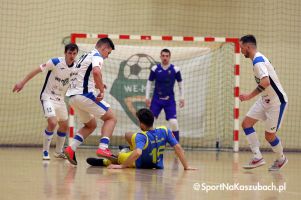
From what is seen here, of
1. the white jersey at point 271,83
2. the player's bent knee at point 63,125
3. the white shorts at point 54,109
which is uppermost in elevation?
the white jersey at point 271,83

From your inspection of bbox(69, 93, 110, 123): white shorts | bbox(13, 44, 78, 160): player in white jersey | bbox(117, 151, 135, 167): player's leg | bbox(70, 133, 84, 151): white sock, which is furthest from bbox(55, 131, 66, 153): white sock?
bbox(117, 151, 135, 167): player's leg

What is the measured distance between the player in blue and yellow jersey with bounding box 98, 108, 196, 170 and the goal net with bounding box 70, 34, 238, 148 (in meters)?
6.25

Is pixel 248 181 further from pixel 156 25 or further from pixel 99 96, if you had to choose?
pixel 156 25

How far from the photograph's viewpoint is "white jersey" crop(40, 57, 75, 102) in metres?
12.1

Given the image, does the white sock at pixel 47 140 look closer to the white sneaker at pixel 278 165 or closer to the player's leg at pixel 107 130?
the player's leg at pixel 107 130

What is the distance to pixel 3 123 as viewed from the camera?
16672mm

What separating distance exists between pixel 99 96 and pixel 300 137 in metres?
8.31

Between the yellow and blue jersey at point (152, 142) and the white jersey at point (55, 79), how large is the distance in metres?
→ 2.68

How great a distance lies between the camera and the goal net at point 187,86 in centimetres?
1672

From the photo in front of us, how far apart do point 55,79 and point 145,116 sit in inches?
117

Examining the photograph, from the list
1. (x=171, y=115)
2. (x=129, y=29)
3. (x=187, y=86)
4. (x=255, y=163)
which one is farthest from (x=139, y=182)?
(x=129, y=29)

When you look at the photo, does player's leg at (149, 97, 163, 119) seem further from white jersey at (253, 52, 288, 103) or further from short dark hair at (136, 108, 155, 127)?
short dark hair at (136, 108, 155, 127)

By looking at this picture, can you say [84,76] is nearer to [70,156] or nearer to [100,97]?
[100,97]

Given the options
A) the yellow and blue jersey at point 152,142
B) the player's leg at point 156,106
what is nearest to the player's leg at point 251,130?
the yellow and blue jersey at point 152,142
